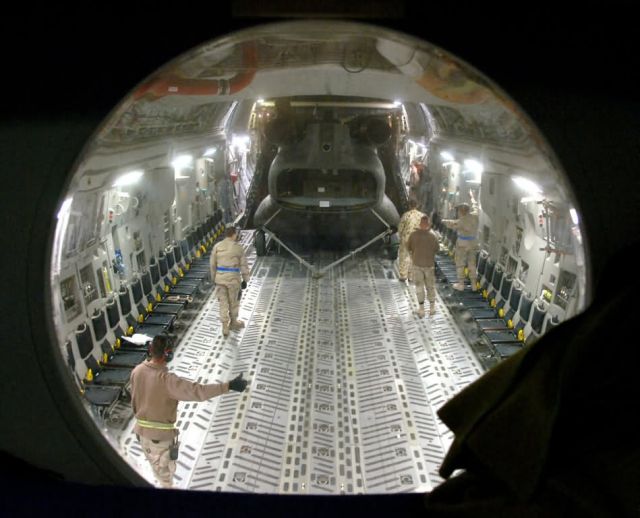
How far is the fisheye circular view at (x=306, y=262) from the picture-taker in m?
3.12

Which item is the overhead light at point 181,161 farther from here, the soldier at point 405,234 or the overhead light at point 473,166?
the overhead light at point 473,166

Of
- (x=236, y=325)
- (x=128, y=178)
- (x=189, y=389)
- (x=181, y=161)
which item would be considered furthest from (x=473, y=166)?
(x=189, y=389)

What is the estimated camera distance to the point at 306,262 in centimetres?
958

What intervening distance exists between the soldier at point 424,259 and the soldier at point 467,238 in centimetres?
87

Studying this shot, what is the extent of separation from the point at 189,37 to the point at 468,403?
5.02 ft

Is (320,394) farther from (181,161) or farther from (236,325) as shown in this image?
(181,161)

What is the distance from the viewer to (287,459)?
446 centimetres

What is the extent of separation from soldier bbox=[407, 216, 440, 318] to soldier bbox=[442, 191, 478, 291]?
2.87 feet

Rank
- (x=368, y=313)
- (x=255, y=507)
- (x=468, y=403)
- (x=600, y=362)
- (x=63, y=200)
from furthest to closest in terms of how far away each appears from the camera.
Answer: (x=368, y=313), (x=63, y=200), (x=255, y=507), (x=468, y=403), (x=600, y=362)

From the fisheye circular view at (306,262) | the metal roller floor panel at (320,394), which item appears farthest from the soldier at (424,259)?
the metal roller floor panel at (320,394)

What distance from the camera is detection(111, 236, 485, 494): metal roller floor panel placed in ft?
14.1

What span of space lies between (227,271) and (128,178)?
1708mm

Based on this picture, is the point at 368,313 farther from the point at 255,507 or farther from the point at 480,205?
the point at 255,507

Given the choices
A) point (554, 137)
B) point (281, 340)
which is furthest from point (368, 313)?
point (554, 137)
